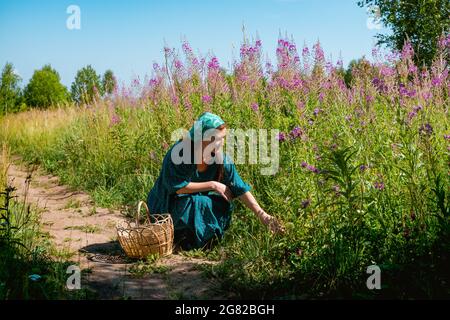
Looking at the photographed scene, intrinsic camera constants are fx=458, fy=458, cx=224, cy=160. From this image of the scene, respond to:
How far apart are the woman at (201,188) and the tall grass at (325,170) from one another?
21cm

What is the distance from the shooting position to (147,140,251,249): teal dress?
3.83 metres

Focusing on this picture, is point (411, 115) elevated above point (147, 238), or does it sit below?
above

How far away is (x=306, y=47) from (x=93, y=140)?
3.94 meters

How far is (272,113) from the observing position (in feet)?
14.6

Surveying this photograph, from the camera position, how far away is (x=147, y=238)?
11.8ft

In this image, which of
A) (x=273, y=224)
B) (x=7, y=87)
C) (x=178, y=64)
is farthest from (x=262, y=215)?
(x=7, y=87)

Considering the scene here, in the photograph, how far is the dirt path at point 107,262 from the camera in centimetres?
306

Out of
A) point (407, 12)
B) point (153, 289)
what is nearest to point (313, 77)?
point (153, 289)

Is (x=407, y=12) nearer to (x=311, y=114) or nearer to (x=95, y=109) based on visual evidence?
(x=95, y=109)

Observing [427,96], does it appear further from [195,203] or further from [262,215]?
[195,203]

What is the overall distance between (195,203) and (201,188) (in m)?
0.17

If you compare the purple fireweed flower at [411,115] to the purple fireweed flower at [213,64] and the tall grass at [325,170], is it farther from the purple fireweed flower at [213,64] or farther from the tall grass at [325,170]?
the purple fireweed flower at [213,64]

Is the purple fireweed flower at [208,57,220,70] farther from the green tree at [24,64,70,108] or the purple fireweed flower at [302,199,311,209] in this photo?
the green tree at [24,64,70,108]

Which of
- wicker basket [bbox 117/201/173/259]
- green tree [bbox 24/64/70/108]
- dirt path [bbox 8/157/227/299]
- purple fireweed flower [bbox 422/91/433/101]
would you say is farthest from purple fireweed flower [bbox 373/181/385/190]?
green tree [bbox 24/64/70/108]
